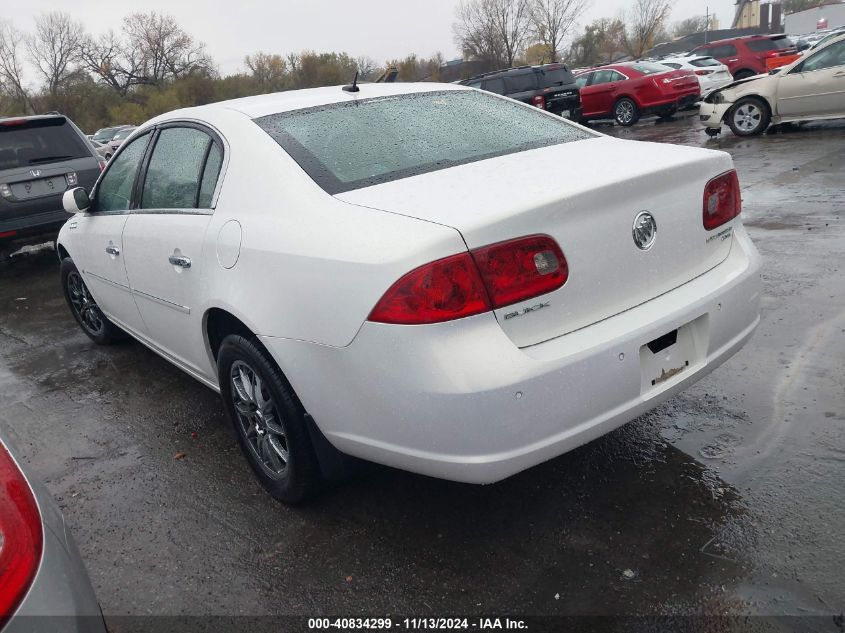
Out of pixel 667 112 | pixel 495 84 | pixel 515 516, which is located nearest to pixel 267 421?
pixel 515 516

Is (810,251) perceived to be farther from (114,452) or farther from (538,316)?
(114,452)

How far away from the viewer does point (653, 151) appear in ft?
9.00

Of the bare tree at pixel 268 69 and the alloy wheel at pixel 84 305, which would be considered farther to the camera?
the bare tree at pixel 268 69

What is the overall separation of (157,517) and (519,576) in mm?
1583

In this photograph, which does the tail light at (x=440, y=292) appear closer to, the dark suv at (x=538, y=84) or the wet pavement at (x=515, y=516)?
the wet pavement at (x=515, y=516)

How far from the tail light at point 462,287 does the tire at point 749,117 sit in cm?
1196

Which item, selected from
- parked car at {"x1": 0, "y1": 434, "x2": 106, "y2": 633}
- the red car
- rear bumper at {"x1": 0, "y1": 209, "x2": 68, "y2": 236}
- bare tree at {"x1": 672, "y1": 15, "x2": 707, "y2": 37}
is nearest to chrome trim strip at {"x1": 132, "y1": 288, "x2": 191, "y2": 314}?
parked car at {"x1": 0, "y1": 434, "x2": 106, "y2": 633}

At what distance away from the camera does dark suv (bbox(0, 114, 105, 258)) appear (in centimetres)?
790

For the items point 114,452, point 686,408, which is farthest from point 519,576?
point 114,452

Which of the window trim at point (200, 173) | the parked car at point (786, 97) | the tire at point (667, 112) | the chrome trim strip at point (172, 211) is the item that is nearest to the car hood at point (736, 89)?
the parked car at point (786, 97)

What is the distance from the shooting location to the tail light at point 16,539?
4.49 ft

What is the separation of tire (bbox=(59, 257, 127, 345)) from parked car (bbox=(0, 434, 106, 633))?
3.57 meters

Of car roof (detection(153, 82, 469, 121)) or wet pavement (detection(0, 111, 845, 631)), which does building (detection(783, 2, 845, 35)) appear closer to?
car roof (detection(153, 82, 469, 121))

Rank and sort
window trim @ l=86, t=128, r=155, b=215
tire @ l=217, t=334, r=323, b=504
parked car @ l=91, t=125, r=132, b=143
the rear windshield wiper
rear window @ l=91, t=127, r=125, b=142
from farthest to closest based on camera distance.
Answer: rear window @ l=91, t=127, r=125, b=142 < parked car @ l=91, t=125, r=132, b=143 < the rear windshield wiper < window trim @ l=86, t=128, r=155, b=215 < tire @ l=217, t=334, r=323, b=504
